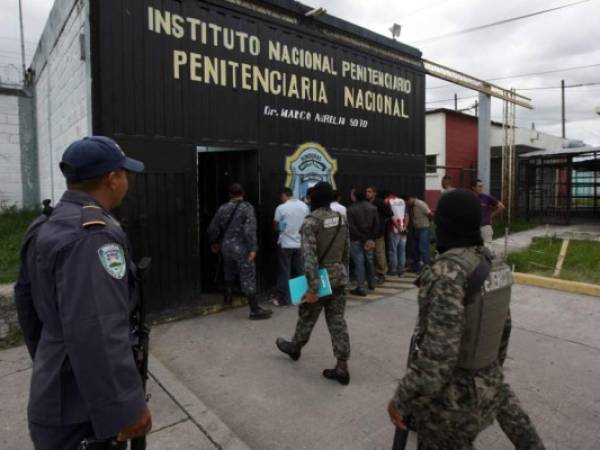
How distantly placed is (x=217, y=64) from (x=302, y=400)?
439 cm

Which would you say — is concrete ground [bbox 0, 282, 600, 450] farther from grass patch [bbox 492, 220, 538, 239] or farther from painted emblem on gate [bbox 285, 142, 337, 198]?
grass patch [bbox 492, 220, 538, 239]

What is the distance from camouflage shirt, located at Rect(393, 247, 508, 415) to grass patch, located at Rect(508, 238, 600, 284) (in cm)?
653

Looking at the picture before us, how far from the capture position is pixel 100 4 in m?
4.82

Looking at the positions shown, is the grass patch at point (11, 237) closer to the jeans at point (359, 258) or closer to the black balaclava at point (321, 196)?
the black balaclava at point (321, 196)

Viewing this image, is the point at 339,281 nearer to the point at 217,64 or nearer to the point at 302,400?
the point at 302,400

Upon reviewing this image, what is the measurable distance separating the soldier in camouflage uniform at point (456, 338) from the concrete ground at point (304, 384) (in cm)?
108

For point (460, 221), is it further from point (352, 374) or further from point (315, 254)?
point (352, 374)

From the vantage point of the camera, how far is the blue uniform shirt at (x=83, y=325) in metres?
1.49

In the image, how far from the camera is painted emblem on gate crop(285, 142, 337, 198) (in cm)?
682

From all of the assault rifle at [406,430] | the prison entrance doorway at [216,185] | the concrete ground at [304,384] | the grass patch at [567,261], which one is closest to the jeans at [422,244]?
the grass patch at [567,261]

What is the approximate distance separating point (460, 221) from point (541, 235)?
12.4 m

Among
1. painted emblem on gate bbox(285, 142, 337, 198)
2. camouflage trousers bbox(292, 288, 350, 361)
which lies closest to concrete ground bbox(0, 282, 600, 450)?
camouflage trousers bbox(292, 288, 350, 361)

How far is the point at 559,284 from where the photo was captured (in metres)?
7.01

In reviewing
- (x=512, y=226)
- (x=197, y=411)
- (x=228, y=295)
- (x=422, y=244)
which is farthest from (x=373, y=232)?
(x=512, y=226)
